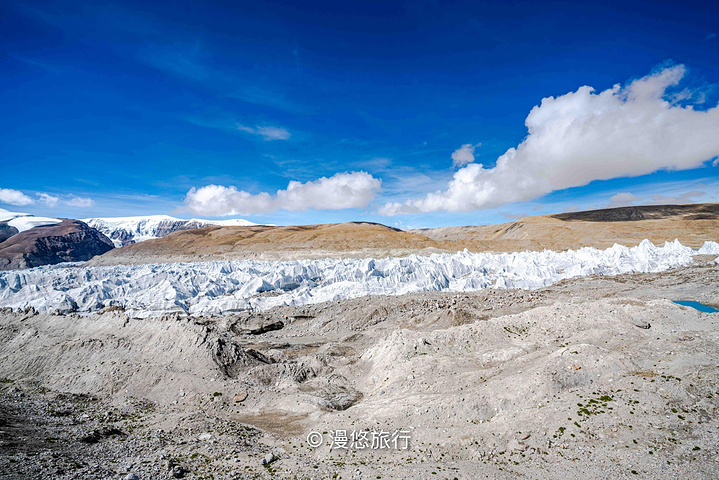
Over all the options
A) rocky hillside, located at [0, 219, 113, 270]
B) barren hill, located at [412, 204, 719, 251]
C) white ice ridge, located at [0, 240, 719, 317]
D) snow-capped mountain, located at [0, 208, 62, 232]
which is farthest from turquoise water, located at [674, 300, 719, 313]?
snow-capped mountain, located at [0, 208, 62, 232]

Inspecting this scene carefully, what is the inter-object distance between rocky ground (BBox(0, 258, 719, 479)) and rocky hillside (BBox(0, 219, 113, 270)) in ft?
329

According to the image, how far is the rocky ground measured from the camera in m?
7.82

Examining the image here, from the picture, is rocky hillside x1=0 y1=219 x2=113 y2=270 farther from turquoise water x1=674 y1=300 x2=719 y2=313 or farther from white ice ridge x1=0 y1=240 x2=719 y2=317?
turquoise water x1=674 y1=300 x2=719 y2=313

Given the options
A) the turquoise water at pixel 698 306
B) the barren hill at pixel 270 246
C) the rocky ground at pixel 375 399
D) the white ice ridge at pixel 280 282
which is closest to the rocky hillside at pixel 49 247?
the barren hill at pixel 270 246

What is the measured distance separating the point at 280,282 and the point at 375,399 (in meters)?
24.4

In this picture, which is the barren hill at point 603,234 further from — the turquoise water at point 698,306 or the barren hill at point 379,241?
the turquoise water at point 698,306

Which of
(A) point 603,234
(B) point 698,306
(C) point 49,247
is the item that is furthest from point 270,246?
(A) point 603,234

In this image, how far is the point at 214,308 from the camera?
2842 centimetres

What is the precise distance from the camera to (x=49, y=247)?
109m

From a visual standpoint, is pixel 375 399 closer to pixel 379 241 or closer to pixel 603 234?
pixel 379 241

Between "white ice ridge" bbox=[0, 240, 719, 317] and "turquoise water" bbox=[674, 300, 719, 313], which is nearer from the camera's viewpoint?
"turquoise water" bbox=[674, 300, 719, 313]

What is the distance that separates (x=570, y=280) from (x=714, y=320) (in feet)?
72.8

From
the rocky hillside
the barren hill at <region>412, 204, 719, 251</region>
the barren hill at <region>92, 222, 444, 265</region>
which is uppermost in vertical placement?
the rocky hillside

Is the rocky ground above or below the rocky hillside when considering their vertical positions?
below
